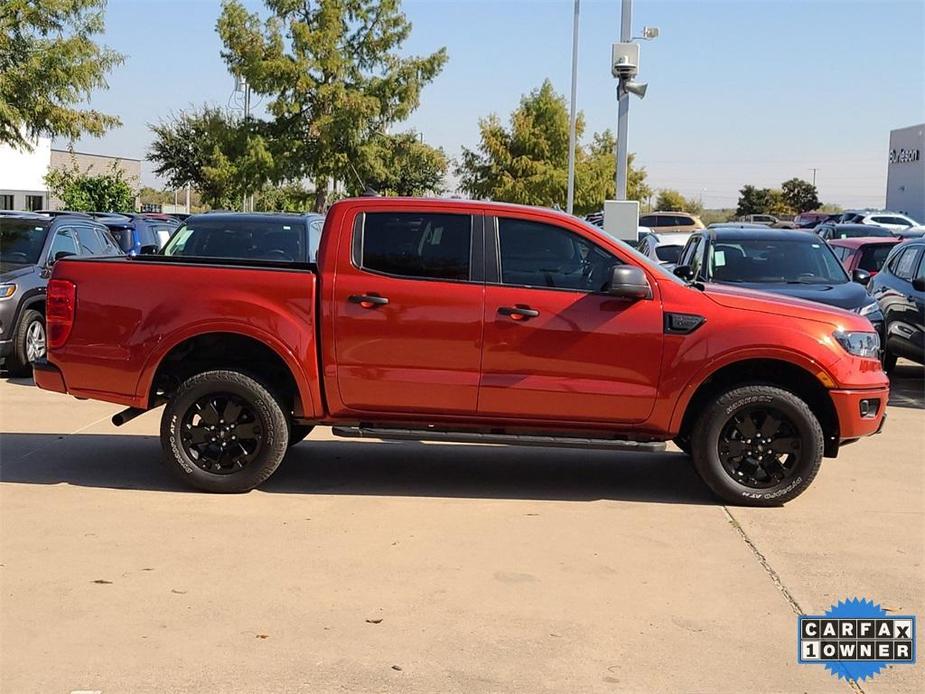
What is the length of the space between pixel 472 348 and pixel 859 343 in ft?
8.16

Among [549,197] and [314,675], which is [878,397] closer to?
[314,675]

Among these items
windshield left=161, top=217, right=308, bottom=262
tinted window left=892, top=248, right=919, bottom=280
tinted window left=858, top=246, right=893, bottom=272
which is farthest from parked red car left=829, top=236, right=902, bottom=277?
windshield left=161, top=217, right=308, bottom=262

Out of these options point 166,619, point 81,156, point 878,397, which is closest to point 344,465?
point 166,619

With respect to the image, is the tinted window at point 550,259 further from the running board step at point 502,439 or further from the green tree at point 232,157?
the green tree at point 232,157

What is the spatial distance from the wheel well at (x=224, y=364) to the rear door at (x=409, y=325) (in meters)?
0.50

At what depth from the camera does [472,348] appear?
6840 millimetres

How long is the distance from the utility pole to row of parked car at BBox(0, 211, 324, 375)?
5.86 metres

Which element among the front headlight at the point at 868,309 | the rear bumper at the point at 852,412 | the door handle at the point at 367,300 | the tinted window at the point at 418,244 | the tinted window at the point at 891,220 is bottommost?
the rear bumper at the point at 852,412

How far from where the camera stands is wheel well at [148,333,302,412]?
280 inches

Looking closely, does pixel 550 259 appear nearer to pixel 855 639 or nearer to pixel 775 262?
pixel 855 639

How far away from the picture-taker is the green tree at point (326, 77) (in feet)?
126

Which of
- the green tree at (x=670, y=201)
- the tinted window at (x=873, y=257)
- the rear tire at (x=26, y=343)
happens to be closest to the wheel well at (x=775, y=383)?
the rear tire at (x=26, y=343)

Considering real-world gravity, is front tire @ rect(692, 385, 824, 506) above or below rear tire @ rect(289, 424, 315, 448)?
above

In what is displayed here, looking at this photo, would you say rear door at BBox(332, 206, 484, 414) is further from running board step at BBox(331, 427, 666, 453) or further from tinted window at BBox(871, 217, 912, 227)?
tinted window at BBox(871, 217, 912, 227)
